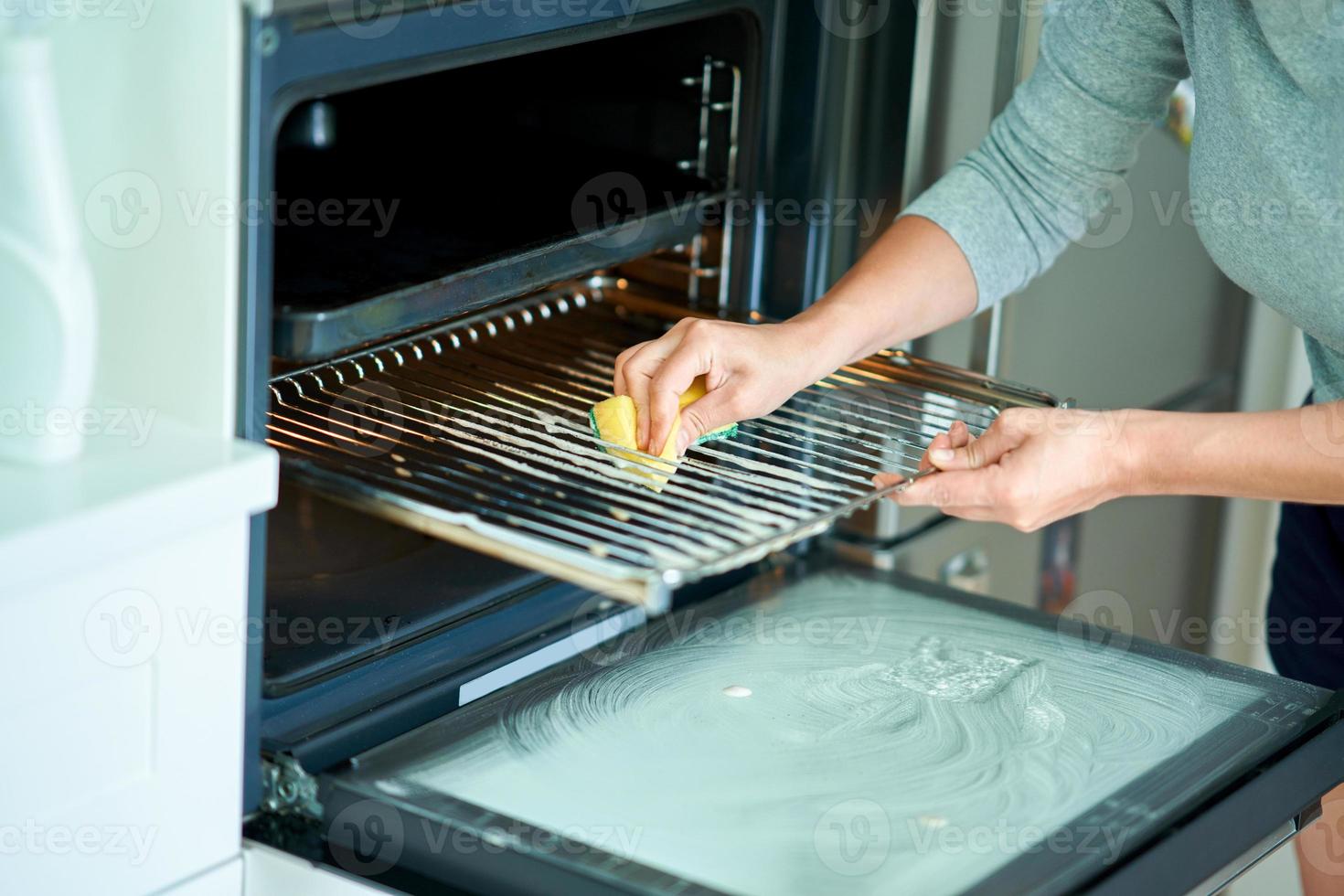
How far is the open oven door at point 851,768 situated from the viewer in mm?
881

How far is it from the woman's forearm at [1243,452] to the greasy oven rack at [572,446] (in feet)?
0.50

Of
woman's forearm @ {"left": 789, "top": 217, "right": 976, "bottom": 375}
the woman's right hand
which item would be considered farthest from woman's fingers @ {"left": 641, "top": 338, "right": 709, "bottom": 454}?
woman's forearm @ {"left": 789, "top": 217, "right": 976, "bottom": 375}

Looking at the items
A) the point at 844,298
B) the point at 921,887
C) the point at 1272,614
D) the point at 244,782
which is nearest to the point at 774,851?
the point at 921,887

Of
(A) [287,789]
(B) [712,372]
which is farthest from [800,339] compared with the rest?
(A) [287,789]

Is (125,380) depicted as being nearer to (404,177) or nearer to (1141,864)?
(404,177)

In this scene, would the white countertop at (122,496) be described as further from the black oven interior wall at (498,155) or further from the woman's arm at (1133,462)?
the woman's arm at (1133,462)

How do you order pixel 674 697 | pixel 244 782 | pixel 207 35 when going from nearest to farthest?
pixel 207 35
pixel 244 782
pixel 674 697

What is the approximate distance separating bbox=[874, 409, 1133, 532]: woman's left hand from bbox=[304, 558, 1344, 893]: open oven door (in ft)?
0.49

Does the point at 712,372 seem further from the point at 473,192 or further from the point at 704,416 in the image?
the point at 473,192

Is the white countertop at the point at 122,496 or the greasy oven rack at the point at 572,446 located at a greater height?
the white countertop at the point at 122,496

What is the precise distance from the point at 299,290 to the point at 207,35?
236 millimetres

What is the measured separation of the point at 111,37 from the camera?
2.79 ft

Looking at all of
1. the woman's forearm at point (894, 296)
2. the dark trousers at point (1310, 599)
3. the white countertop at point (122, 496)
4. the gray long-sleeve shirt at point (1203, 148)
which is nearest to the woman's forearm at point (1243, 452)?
the gray long-sleeve shirt at point (1203, 148)

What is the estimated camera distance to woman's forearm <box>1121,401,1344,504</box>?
0.97 metres
